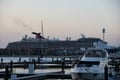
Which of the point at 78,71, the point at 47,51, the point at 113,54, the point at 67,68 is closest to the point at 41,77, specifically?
the point at 78,71

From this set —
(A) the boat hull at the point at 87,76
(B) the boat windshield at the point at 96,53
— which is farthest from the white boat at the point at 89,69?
(B) the boat windshield at the point at 96,53

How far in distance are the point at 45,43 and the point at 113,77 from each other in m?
133

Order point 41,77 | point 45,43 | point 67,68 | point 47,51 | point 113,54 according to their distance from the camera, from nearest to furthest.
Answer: point 41,77 < point 67,68 < point 113,54 < point 47,51 < point 45,43

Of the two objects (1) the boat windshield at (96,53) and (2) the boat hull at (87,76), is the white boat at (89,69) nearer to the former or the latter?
(2) the boat hull at (87,76)

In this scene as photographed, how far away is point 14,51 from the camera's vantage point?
537 ft

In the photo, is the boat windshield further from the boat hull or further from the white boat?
the boat hull

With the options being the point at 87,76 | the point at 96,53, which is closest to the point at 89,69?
the point at 87,76

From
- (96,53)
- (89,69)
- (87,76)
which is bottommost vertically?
(87,76)

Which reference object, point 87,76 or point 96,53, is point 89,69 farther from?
point 96,53

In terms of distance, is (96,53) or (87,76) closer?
(87,76)

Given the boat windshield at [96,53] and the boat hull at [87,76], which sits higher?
the boat windshield at [96,53]

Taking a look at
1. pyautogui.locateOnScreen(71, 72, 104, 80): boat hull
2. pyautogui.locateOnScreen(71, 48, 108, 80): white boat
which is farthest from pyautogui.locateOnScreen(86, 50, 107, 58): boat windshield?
pyautogui.locateOnScreen(71, 72, 104, 80): boat hull

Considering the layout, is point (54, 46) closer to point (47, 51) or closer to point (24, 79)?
point (47, 51)

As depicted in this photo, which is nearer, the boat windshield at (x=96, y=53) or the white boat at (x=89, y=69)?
the white boat at (x=89, y=69)
